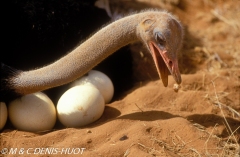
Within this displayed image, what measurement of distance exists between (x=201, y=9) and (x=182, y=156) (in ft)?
13.9

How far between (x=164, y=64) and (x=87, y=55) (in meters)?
0.59

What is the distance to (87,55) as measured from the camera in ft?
13.0

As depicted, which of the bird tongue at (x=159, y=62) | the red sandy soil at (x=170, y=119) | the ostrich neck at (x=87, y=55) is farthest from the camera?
the ostrich neck at (x=87, y=55)

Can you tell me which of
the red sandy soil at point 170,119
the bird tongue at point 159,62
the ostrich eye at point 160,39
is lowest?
the red sandy soil at point 170,119

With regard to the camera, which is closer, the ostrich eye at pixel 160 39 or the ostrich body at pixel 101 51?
the ostrich eye at pixel 160 39

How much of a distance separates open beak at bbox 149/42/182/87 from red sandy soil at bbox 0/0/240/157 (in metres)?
0.40

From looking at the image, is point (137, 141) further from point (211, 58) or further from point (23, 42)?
point (211, 58)

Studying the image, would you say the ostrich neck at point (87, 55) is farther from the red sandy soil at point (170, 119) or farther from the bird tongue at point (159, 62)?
the red sandy soil at point (170, 119)

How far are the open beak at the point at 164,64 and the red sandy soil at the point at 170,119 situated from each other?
0.40 metres

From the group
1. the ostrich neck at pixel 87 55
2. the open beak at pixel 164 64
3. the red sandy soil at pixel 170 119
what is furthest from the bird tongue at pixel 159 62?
the red sandy soil at pixel 170 119

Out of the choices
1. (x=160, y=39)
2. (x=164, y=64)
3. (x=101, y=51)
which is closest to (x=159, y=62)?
(x=164, y=64)

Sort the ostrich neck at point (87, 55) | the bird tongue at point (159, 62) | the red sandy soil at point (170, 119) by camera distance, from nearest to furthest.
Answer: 1. the red sandy soil at point (170, 119)
2. the bird tongue at point (159, 62)
3. the ostrich neck at point (87, 55)

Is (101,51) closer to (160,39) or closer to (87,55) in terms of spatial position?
(87,55)

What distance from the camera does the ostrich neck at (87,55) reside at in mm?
3947
